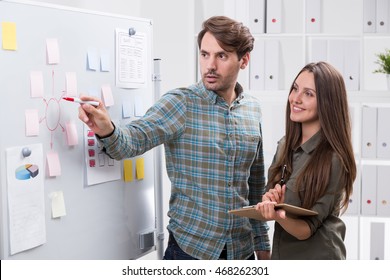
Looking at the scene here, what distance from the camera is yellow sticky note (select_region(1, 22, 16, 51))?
154 cm

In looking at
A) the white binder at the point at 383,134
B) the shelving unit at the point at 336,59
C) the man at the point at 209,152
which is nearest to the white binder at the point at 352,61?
the shelving unit at the point at 336,59

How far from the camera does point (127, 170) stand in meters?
2.02

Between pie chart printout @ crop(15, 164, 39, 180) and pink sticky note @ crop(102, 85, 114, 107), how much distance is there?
1.25 ft

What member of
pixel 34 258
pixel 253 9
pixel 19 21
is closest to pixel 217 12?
pixel 253 9

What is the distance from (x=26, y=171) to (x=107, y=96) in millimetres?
435

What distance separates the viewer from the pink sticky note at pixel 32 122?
1613 millimetres

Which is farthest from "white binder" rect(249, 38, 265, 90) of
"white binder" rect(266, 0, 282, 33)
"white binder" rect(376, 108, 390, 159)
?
"white binder" rect(376, 108, 390, 159)

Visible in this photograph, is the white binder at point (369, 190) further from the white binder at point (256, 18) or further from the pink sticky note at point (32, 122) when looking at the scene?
the pink sticky note at point (32, 122)

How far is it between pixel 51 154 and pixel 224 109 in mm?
617

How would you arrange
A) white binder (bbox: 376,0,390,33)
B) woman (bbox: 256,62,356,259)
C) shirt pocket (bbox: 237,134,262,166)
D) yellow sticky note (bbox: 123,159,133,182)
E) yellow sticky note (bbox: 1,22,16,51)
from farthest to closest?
white binder (bbox: 376,0,390,33) → yellow sticky note (bbox: 123,159,133,182) → shirt pocket (bbox: 237,134,262,166) → woman (bbox: 256,62,356,259) → yellow sticky note (bbox: 1,22,16,51)

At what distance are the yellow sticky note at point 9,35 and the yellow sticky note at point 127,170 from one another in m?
0.64

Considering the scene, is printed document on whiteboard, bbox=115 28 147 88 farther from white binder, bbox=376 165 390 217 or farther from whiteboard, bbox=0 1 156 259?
white binder, bbox=376 165 390 217

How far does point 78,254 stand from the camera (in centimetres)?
182
